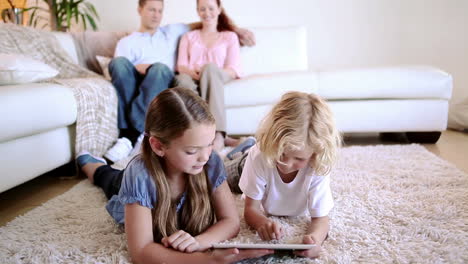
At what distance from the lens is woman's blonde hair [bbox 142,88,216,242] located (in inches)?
33.4

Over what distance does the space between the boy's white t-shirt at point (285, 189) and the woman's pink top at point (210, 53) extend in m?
1.45

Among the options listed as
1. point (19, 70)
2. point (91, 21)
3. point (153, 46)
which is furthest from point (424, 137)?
point (91, 21)

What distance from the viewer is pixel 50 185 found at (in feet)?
5.25

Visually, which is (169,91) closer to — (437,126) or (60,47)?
(60,47)

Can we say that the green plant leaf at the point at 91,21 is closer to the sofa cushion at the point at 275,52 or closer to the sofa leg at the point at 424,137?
the sofa cushion at the point at 275,52

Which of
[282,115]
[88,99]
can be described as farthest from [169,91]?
[88,99]

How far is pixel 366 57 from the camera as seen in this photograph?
10.4 feet

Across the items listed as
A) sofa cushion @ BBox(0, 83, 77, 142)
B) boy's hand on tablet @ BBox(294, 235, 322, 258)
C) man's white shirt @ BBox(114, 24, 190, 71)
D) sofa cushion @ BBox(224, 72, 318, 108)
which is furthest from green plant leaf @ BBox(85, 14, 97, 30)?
boy's hand on tablet @ BBox(294, 235, 322, 258)

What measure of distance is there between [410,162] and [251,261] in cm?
115

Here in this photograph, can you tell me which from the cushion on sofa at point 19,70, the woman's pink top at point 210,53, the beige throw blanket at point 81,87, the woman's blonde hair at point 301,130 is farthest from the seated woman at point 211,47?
the woman's blonde hair at point 301,130

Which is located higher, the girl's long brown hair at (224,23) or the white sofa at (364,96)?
the girl's long brown hair at (224,23)

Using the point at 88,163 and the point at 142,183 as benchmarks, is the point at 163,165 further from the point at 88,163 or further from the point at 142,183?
the point at 88,163

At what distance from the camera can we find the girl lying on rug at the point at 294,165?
3.01ft

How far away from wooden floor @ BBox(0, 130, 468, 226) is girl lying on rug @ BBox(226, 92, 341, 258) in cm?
79
